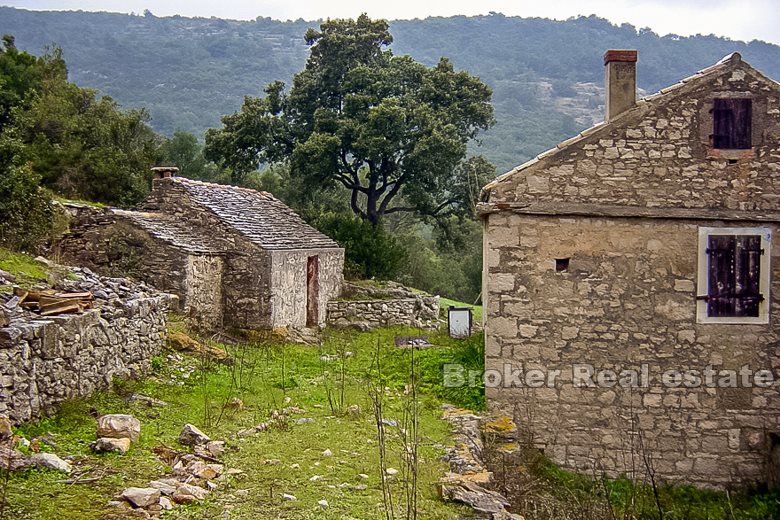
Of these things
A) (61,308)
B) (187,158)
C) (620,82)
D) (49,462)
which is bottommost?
(49,462)

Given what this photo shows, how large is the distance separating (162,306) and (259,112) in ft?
55.7

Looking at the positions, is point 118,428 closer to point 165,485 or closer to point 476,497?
point 165,485

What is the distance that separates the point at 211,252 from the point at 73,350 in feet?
25.6

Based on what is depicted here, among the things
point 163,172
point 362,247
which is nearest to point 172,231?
point 163,172

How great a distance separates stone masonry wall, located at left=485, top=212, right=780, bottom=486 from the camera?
29.9ft

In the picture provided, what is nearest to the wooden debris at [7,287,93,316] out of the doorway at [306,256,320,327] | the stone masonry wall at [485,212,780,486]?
the stone masonry wall at [485,212,780,486]

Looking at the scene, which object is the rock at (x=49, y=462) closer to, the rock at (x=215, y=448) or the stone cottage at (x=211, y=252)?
the rock at (x=215, y=448)

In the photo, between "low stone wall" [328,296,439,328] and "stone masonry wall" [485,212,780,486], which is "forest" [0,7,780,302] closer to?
"low stone wall" [328,296,439,328]

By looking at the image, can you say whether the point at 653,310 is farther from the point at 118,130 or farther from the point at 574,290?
the point at 118,130

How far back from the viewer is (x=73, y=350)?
23.9ft

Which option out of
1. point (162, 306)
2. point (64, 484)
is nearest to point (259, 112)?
point (162, 306)

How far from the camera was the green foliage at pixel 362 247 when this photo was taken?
23.2m

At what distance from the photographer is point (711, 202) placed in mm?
9047

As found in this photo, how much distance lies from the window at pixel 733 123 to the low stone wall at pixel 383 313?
11304 millimetres
